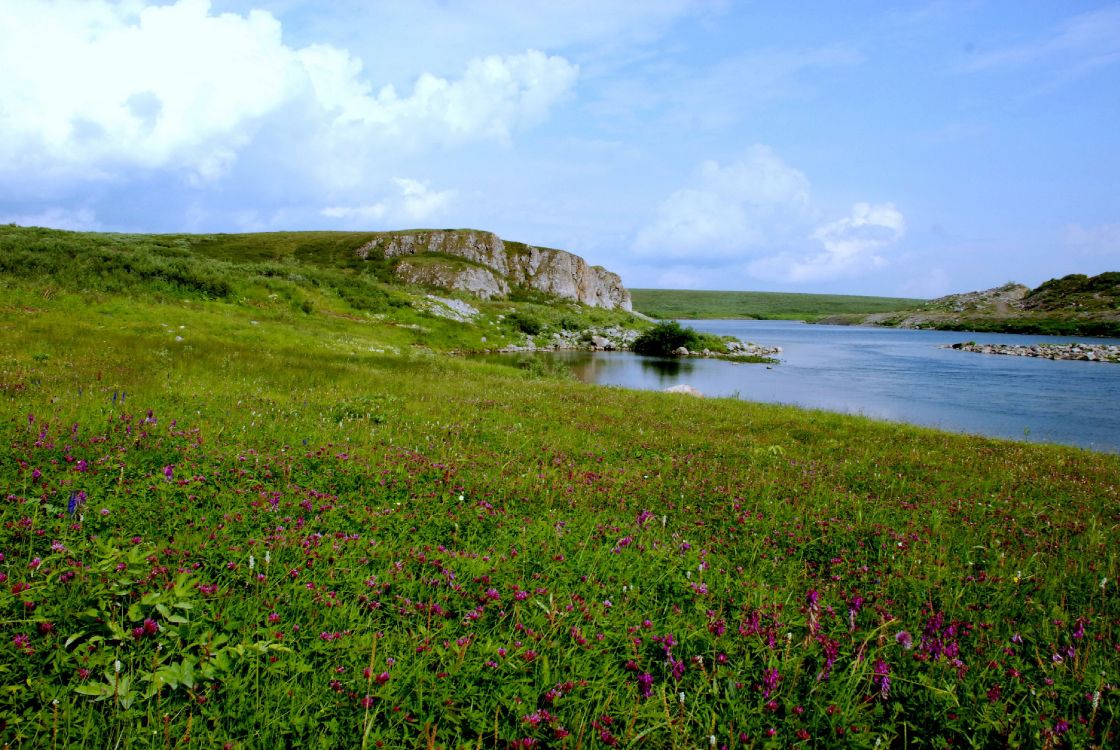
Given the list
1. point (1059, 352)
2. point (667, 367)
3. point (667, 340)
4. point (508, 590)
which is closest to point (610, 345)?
point (667, 340)

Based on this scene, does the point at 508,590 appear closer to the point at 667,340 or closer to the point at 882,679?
the point at 882,679

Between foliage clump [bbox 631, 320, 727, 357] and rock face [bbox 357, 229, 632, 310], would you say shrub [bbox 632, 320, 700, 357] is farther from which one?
rock face [bbox 357, 229, 632, 310]


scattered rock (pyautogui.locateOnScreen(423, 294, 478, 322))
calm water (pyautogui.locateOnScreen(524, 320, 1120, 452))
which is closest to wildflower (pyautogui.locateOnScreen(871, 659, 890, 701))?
calm water (pyautogui.locateOnScreen(524, 320, 1120, 452))

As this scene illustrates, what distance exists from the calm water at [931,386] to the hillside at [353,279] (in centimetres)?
1597

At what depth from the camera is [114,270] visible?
124ft

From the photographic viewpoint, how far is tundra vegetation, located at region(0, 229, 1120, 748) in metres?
3.25

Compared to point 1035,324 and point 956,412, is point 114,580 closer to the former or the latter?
point 956,412

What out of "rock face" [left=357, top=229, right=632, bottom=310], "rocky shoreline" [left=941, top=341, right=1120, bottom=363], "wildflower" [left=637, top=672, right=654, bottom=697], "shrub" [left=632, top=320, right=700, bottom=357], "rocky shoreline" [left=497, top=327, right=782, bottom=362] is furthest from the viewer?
"rock face" [left=357, top=229, right=632, bottom=310]

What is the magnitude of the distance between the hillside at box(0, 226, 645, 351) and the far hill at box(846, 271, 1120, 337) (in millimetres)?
104843

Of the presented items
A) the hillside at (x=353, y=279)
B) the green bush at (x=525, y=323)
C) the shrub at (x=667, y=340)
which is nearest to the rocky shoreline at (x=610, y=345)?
the hillside at (x=353, y=279)

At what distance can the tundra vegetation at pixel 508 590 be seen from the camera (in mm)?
3254

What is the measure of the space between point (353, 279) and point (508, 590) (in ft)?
219

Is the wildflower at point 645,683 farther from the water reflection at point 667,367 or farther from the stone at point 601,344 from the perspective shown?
the stone at point 601,344

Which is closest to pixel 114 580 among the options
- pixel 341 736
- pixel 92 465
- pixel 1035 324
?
pixel 341 736
